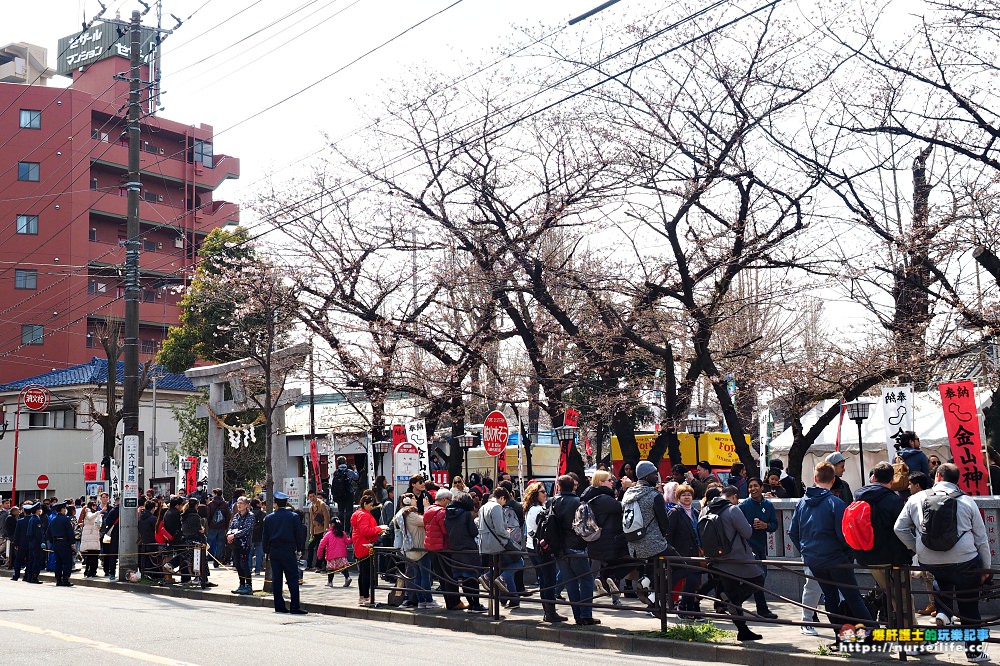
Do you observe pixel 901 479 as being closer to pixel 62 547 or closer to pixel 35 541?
pixel 62 547

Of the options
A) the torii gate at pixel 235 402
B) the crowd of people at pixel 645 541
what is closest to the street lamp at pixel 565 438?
the crowd of people at pixel 645 541

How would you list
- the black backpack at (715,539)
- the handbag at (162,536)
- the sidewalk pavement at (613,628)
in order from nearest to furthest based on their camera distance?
the sidewalk pavement at (613,628)
the black backpack at (715,539)
the handbag at (162,536)

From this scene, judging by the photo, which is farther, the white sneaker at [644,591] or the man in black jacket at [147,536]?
the man in black jacket at [147,536]

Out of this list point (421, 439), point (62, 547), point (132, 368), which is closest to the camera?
point (132, 368)

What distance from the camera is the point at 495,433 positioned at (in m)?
21.1

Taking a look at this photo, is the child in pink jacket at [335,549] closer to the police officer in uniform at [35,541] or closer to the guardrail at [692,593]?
the guardrail at [692,593]

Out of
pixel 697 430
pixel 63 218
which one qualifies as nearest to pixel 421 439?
pixel 697 430

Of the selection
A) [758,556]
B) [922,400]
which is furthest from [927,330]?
[758,556]

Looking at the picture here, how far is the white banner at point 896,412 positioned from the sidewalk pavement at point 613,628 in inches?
184

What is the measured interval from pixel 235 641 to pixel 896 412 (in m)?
12.0

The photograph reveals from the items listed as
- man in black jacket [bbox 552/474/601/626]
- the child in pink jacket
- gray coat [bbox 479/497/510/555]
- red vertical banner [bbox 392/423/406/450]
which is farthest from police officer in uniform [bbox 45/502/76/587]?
man in black jacket [bbox 552/474/601/626]

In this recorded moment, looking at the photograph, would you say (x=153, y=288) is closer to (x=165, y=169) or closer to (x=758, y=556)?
(x=165, y=169)

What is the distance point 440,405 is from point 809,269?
10558mm

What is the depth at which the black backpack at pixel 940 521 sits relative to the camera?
902 centimetres
